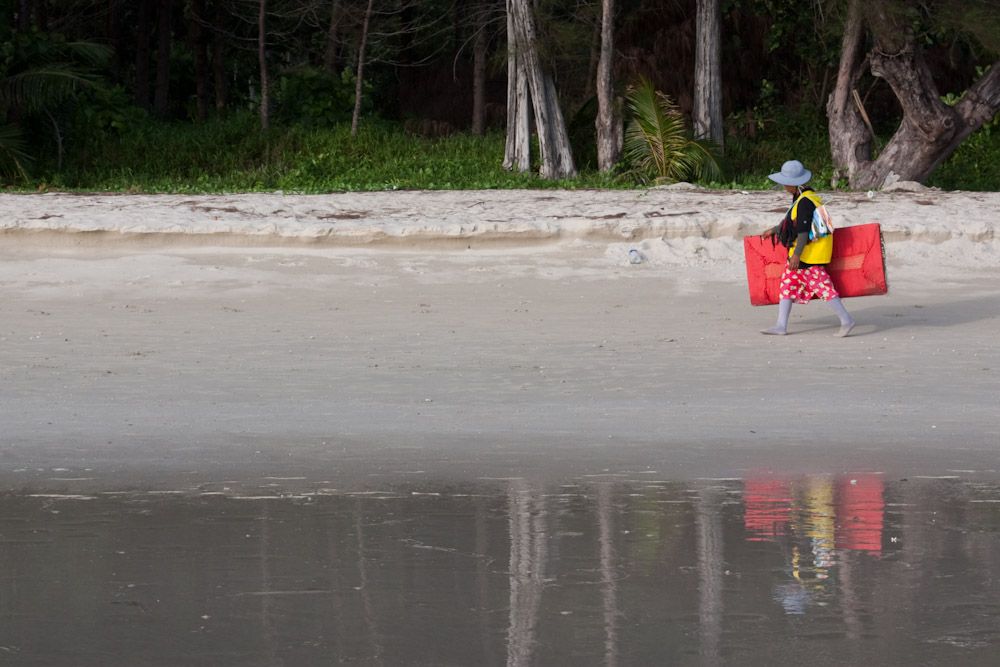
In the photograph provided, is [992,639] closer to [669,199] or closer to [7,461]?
[7,461]

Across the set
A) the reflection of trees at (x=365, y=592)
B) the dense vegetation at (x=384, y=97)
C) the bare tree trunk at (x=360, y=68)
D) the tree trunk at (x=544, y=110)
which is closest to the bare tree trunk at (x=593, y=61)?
the dense vegetation at (x=384, y=97)

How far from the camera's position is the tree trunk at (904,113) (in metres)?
17.7

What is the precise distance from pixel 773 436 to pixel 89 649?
377 cm

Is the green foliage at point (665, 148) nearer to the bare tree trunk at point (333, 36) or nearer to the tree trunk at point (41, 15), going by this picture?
the bare tree trunk at point (333, 36)

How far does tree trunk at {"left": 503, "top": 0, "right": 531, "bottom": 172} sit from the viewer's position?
62.5 feet

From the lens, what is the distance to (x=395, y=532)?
5211mm

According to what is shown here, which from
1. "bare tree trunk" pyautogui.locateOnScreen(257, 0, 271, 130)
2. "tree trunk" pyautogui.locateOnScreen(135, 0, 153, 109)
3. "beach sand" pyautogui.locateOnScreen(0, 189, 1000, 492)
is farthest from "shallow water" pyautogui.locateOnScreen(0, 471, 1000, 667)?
"tree trunk" pyautogui.locateOnScreen(135, 0, 153, 109)

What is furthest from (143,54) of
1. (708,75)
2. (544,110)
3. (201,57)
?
(708,75)

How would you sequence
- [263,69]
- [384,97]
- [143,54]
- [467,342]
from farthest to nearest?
[384,97], [143,54], [263,69], [467,342]

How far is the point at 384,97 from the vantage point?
86.8 ft

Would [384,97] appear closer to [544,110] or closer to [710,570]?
[544,110]

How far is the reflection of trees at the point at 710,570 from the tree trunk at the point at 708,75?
47.4ft

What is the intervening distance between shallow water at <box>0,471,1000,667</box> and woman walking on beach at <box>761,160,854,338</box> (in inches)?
146

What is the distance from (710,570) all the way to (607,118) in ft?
48.6
